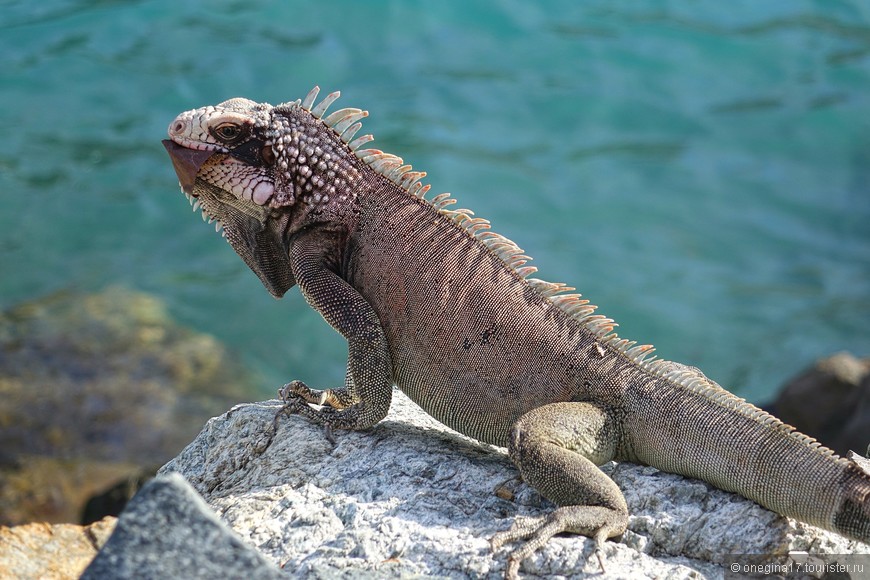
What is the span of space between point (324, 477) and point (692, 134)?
15097mm

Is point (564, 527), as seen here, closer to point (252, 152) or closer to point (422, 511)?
point (422, 511)

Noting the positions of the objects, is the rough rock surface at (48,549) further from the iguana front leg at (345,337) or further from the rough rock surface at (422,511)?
the iguana front leg at (345,337)

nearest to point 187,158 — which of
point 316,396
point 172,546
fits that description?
point 316,396

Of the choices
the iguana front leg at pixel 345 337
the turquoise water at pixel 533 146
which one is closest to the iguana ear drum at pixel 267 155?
the iguana front leg at pixel 345 337

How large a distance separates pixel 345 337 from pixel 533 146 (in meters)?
13.2

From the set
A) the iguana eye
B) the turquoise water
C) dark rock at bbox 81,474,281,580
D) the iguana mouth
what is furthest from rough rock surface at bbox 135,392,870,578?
the turquoise water

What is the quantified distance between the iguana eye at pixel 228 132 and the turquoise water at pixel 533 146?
7.84 m

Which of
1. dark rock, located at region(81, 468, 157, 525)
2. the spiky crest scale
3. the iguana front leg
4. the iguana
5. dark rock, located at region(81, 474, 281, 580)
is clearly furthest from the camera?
dark rock, located at region(81, 468, 157, 525)

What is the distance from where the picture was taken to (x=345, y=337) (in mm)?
5477

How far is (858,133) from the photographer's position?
1834 cm

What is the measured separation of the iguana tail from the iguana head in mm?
2064

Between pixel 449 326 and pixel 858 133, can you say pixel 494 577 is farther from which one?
pixel 858 133

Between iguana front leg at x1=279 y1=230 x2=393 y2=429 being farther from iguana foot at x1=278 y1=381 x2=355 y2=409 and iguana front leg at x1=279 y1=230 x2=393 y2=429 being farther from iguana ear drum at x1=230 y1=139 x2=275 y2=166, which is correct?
iguana ear drum at x1=230 y1=139 x2=275 y2=166

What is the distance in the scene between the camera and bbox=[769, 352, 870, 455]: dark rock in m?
10.2
